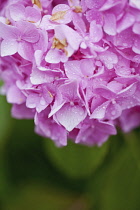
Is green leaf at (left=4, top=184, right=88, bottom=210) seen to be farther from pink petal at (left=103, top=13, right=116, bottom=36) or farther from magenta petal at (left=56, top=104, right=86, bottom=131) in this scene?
pink petal at (left=103, top=13, right=116, bottom=36)

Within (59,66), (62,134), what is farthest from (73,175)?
(59,66)

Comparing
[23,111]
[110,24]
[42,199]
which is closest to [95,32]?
[110,24]

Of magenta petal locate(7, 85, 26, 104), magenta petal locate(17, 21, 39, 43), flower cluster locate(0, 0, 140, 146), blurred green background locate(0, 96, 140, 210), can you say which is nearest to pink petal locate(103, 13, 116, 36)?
flower cluster locate(0, 0, 140, 146)

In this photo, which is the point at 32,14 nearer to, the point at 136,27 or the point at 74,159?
the point at 136,27

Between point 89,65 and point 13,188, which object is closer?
point 89,65

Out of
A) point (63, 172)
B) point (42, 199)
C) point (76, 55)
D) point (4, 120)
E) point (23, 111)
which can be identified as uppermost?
point (76, 55)

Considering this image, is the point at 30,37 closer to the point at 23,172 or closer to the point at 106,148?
the point at 106,148
